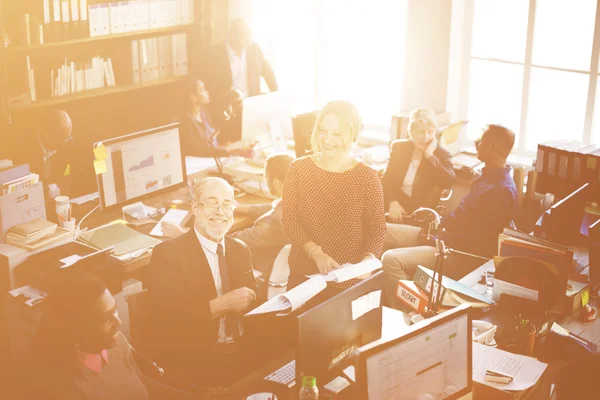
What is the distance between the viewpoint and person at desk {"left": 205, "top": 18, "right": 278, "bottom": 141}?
6215 mm

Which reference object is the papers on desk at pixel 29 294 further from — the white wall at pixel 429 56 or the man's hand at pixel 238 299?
the white wall at pixel 429 56

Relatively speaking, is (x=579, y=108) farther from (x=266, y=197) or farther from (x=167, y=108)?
(x=167, y=108)

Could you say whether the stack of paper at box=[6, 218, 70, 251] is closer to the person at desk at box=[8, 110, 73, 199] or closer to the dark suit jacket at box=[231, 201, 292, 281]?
the dark suit jacket at box=[231, 201, 292, 281]

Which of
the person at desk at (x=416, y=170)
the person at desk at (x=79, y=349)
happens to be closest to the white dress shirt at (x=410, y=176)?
the person at desk at (x=416, y=170)

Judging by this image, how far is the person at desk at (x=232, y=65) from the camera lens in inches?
245

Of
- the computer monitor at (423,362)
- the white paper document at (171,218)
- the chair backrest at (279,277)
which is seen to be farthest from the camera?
the white paper document at (171,218)

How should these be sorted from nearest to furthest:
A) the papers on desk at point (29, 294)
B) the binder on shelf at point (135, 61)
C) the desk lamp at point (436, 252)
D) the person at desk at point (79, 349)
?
the person at desk at point (79, 349)
the desk lamp at point (436, 252)
the papers on desk at point (29, 294)
the binder on shelf at point (135, 61)

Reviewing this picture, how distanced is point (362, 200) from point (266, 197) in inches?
59.5

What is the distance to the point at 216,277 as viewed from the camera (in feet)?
10.7

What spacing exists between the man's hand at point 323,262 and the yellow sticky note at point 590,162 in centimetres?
208

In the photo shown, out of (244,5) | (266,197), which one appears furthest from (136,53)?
(266,197)

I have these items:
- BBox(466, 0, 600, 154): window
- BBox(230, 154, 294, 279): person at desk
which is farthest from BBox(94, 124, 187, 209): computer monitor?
BBox(466, 0, 600, 154): window

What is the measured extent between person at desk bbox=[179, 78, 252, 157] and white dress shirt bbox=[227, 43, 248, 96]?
0.51 m

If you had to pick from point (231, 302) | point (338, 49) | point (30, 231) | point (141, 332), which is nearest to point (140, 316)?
point (141, 332)
